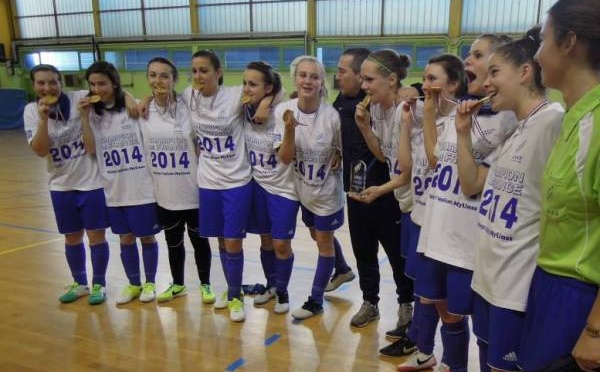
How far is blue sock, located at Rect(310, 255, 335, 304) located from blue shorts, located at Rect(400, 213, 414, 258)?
581 millimetres

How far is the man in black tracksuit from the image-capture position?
2484mm

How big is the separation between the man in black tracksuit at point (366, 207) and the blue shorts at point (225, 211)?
60cm

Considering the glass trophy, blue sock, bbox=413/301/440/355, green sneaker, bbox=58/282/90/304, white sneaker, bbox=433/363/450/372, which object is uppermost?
the glass trophy

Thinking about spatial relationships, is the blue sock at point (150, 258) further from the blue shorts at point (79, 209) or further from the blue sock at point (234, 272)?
the blue sock at point (234, 272)

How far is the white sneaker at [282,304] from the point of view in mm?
2908

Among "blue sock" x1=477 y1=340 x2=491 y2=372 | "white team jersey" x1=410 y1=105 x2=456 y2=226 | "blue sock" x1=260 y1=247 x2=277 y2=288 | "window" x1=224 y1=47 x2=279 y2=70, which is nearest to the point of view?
"blue sock" x1=477 y1=340 x2=491 y2=372

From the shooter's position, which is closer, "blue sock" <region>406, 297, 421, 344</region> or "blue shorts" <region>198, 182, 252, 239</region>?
"blue sock" <region>406, 297, 421, 344</region>

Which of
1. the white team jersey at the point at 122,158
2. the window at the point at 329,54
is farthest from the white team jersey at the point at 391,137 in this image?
the window at the point at 329,54

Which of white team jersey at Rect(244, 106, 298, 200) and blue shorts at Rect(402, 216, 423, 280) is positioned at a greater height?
white team jersey at Rect(244, 106, 298, 200)

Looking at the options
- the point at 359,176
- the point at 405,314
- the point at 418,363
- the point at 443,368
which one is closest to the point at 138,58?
the point at 359,176

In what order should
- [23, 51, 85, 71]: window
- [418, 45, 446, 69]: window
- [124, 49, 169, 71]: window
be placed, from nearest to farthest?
1. [418, 45, 446, 69]: window
2. [124, 49, 169, 71]: window
3. [23, 51, 85, 71]: window

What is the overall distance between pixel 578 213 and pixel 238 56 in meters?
12.8

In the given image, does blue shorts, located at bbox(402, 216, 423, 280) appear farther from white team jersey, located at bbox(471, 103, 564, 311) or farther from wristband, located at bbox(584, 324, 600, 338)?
wristband, located at bbox(584, 324, 600, 338)

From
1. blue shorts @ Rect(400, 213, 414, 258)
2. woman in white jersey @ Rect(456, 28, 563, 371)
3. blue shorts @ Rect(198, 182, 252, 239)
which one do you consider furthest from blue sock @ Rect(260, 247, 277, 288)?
woman in white jersey @ Rect(456, 28, 563, 371)
